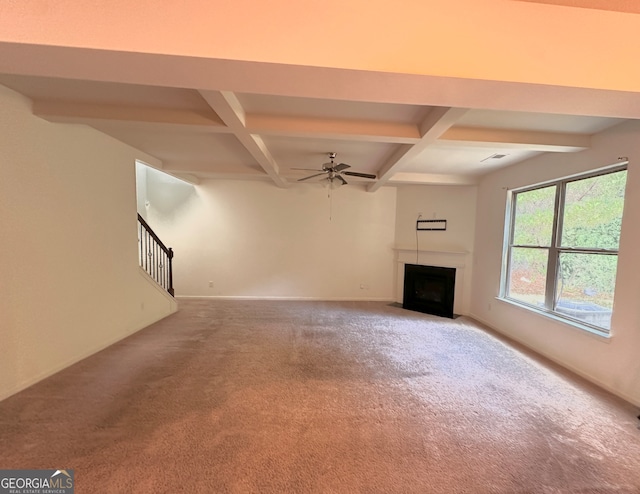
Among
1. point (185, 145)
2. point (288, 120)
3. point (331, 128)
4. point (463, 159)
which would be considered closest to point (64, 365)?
point (185, 145)

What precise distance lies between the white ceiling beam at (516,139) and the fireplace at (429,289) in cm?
265

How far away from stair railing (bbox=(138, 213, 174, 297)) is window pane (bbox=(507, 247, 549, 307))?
587 cm

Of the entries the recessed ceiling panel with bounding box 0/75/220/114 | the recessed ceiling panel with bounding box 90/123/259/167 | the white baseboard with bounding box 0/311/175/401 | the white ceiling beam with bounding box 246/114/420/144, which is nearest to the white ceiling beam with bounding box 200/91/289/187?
the white ceiling beam with bounding box 246/114/420/144

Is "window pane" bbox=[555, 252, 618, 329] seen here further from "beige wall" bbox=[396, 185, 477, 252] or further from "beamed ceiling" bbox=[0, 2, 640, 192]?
"beige wall" bbox=[396, 185, 477, 252]

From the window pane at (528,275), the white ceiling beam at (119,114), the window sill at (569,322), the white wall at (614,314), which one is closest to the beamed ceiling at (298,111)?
the white ceiling beam at (119,114)

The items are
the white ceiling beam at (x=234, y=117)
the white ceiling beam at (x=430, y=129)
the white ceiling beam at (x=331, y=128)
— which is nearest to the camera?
the white ceiling beam at (x=234, y=117)

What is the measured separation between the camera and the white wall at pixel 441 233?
16.2ft

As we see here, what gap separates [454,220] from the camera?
16.6 feet

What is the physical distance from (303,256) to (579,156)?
14.9ft

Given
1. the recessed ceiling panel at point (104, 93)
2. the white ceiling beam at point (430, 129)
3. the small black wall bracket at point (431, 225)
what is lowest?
the small black wall bracket at point (431, 225)

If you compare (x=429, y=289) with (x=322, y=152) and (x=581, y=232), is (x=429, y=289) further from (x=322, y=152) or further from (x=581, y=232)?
(x=322, y=152)

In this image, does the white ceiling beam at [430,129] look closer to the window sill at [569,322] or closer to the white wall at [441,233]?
the white wall at [441,233]

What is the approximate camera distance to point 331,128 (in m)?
2.50

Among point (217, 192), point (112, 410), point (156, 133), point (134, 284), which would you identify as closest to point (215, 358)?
point (112, 410)
